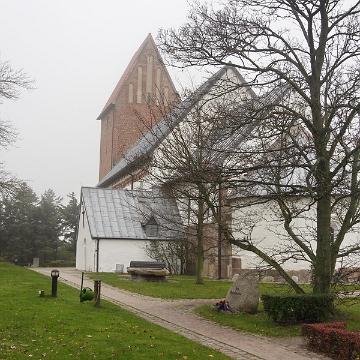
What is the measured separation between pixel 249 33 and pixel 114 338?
7.86 meters

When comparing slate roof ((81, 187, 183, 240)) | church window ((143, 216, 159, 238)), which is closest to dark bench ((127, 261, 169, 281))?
slate roof ((81, 187, 183, 240))

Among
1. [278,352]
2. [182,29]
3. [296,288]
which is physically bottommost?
[278,352]

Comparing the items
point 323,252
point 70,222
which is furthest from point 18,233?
point 323,252

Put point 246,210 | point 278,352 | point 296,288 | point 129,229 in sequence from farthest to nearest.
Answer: point 129,229 < point 246,210 < point 296,288 < point 278,352

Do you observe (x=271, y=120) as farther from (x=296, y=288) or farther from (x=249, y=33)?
(x=296, y=288)

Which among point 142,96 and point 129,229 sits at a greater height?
point 142,96

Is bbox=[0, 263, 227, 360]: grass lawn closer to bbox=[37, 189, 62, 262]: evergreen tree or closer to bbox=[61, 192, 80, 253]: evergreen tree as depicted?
bbox=[37, 189, 62, 262]: evergreen tree

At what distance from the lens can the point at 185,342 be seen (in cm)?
1048

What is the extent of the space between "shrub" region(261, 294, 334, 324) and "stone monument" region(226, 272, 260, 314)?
6.82ft

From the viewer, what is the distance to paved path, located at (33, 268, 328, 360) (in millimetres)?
10008

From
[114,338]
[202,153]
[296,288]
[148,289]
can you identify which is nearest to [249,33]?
[202,153]

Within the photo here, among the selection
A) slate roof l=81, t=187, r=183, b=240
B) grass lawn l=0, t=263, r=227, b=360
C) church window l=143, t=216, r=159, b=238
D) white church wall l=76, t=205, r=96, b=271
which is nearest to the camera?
grass lawn l=0, t=263, r=227, b=360

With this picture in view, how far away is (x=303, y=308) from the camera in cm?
1300

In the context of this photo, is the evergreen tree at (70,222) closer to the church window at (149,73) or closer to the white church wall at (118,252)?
the church window at (149,73)
